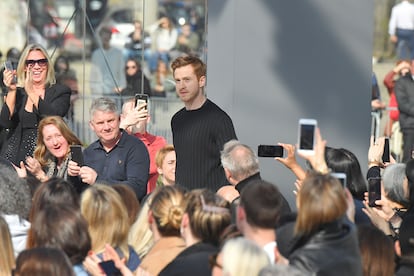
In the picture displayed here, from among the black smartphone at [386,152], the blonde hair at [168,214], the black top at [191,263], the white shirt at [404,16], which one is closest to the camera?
the black top at [191,263]

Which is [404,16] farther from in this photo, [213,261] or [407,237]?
[213,261]

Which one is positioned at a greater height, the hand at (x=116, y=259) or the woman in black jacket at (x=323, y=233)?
the woman in black jacket at (x=323, y=233)

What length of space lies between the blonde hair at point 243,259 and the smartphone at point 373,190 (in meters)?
2.20

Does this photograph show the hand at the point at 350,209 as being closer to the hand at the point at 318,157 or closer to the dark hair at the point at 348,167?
the hand at the point at 318,157

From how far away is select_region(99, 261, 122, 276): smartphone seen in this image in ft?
18.1

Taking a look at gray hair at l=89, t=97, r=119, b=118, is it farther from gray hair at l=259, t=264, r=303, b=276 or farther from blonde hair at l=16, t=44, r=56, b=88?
gray hair at l=259, t=264, r=303, b=276

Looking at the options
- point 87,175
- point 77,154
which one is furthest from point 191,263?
point 77,154

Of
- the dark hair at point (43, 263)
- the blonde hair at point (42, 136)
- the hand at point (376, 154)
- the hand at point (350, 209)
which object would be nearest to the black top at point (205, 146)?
the blonde hair at point (42, 136)

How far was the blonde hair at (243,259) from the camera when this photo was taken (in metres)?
4.87

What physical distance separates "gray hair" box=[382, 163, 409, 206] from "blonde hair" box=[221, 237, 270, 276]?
2300 millimetres

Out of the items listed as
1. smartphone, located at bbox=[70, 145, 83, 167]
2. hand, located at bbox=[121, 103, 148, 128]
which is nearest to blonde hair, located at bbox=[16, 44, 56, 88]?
hand, located at bbox=[121, 103, 148, 128]

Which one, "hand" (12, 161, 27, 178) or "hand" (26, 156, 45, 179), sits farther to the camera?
"hand" (26, 156, 45, 179)

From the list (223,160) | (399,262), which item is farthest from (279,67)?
(399,262)

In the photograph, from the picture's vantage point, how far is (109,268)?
18.2 feet
